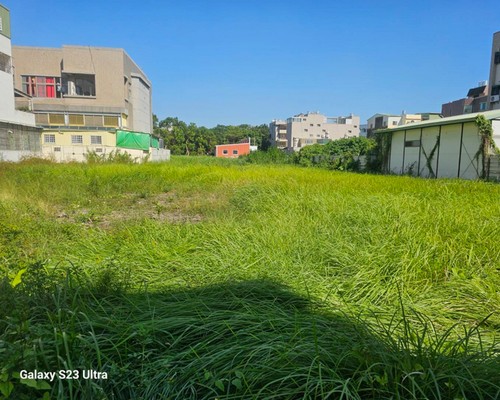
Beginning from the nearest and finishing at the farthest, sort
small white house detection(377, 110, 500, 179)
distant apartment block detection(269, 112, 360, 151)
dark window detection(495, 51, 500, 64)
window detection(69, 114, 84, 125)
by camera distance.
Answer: small white house detection(377, 110, 500, 179), window detection(69, 114, 84, 125), dark window detection(495, 51, 500, 64), distant apartment block detection(269, 112, 360, 151)

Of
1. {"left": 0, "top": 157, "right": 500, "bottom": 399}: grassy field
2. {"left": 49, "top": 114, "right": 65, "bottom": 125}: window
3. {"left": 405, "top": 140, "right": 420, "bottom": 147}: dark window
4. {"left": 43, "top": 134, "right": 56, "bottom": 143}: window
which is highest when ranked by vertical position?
{"left": 49, "top": 114, "right": 65, "bottom": 125}: window

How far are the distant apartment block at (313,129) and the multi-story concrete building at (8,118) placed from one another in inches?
2082

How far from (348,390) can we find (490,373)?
0.74 meters

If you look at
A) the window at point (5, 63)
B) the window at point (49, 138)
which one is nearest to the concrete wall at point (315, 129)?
the window at point (49, 138)

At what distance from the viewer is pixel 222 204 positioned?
24.4ft

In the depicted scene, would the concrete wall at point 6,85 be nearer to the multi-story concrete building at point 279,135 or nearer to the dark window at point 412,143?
the dark window at point 412,143

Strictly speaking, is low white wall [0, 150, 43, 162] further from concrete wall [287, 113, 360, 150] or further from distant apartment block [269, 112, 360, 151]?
concrete wall [287, 113, 360, 150]

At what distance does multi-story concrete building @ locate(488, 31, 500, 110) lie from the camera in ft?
103

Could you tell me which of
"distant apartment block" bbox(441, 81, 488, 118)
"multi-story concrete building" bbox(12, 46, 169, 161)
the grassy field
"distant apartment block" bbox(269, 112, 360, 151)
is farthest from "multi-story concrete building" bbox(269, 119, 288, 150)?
the grassy field

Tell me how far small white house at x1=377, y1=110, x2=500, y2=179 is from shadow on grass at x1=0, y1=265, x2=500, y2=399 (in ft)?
47.1

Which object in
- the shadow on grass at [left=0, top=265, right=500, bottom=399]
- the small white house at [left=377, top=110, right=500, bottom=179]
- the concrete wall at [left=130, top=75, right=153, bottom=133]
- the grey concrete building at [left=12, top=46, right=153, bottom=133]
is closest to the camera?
the shadow on grass at [left=0, top=265, right=500, bottom=399]

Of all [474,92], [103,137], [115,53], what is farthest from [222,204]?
[474,92]

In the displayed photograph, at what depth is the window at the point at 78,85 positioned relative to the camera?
3409cm

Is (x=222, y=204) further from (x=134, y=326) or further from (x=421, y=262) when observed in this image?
(x=134, y=326)
